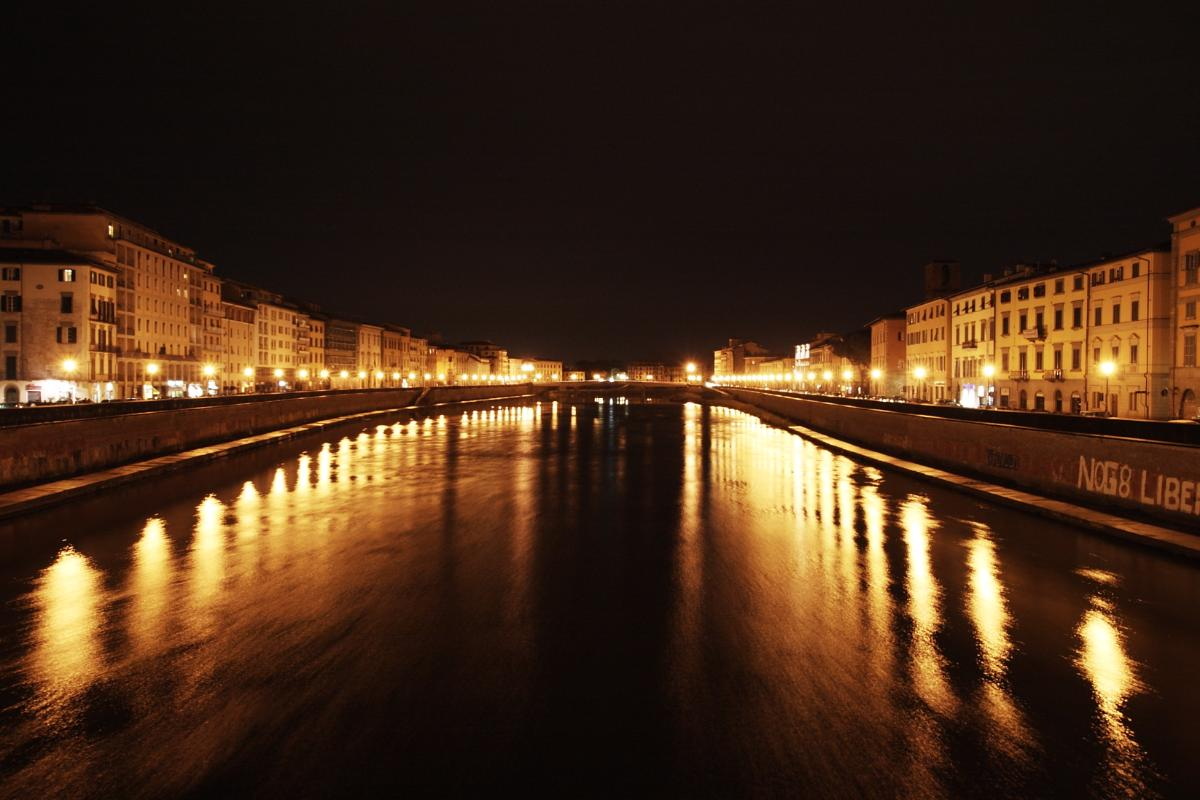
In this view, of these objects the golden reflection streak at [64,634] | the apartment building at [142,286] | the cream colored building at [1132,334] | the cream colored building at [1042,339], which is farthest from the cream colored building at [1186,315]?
the apartment building at [142,286]

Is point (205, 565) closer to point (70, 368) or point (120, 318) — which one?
point (70, 368)

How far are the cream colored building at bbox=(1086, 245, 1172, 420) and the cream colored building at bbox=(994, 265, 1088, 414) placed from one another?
1476 millimetres

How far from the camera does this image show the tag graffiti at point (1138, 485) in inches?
524

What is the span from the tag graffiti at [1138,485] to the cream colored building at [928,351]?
63919 mm

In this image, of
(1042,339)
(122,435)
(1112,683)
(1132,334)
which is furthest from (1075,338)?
(122,435)

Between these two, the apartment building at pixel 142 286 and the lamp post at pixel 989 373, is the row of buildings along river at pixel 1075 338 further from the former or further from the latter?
the apartment building at pixel 142 286

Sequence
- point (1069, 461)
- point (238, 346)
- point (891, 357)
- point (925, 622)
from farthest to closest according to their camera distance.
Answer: point (238, 346)
point (891, 357)
point (1069, 461)
point (925, 622)

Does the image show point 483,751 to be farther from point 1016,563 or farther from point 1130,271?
point 1130,271

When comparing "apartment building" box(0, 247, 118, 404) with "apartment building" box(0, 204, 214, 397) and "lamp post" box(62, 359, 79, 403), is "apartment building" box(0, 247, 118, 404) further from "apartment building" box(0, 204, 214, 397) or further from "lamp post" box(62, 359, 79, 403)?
"apartment building" box(0, 204, 214, 397)

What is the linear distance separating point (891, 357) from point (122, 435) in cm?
8864

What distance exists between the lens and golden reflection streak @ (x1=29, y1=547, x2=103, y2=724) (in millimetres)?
6551

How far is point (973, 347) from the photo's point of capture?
227 feet

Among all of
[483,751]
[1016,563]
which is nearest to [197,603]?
[483,751]

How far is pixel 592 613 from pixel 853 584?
3946 millimetres
